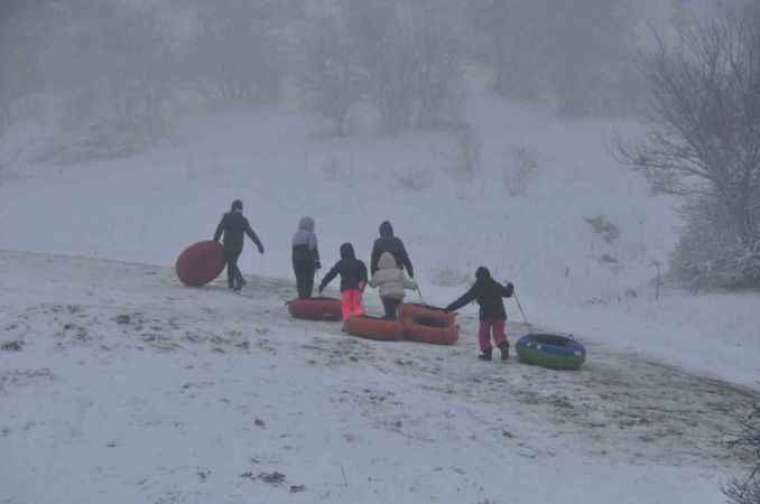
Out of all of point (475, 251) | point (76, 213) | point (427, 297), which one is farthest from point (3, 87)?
point (427, 297)

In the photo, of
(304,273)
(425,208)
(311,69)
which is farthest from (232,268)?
(311,69)

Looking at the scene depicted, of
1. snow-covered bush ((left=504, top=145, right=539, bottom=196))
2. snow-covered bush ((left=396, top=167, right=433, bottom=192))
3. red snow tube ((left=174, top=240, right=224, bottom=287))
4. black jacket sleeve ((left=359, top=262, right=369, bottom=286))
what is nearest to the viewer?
black jacket sleeve ((left=359, top=262, right=369, bottom=286))

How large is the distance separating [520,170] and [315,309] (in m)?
21.5

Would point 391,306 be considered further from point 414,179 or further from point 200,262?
point 414,179

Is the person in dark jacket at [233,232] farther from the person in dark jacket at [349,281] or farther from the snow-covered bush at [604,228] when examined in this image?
the snow-covered bush at [604,228]

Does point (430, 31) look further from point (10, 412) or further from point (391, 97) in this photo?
point (10, 412)

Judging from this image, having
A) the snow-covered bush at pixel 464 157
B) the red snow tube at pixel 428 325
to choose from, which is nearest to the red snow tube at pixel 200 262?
the red snow tube at pixel 428 325

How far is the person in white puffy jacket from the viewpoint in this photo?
39.7 ft

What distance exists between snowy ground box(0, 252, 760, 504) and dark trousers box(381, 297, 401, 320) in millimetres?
1230

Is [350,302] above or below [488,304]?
below

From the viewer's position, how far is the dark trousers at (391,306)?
12.1 metres

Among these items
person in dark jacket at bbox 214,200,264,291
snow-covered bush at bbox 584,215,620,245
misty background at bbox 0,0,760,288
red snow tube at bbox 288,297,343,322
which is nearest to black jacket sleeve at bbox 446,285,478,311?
red snow tube at bbox 288,297,343,322

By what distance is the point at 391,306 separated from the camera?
12.2 meters

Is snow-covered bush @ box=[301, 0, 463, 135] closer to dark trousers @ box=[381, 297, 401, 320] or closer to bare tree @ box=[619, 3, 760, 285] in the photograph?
bare tree @ box=[619, 3, 760, 285]
